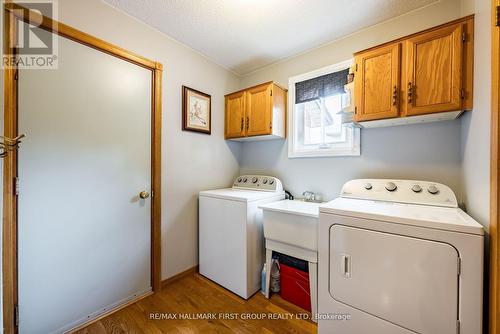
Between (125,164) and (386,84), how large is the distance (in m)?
→ 2.21

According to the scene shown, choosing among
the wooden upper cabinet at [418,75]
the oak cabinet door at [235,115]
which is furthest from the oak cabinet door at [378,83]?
the oak cabinet door at [235,115]

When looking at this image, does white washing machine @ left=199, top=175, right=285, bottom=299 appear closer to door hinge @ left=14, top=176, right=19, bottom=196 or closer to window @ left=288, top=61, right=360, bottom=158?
window @ left=288, top=61, right=360, bottom=158

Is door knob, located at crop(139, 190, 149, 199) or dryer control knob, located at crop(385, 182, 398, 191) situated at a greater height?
dryer control knob, located at crop(385, 182, 398, 191)

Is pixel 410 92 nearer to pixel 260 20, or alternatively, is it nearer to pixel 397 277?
pixel 397 277

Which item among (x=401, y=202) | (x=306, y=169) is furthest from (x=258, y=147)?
(x=401, y=202)

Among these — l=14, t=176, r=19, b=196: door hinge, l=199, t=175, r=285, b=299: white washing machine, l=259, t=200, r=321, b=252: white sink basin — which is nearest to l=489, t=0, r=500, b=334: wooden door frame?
l=259, t=200, r=321, b=252: white sink basin

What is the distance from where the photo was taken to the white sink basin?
148 cm

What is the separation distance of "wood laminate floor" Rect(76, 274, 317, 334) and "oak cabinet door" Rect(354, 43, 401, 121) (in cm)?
174

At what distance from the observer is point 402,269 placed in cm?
105

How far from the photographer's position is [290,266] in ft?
5.94

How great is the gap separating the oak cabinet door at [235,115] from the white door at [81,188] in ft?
3.18

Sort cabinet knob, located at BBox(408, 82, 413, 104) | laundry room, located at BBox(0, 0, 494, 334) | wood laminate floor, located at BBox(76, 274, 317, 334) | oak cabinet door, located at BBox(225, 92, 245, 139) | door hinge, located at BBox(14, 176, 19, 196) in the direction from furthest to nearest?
oak cabinet door, located at BBox(225, 92, 245, 139) < wood laminate floor, located at BBox(76, 274, 317, 334) < cabinet knob, located at BBox(408, 82, 413, 104) < door hinge, located at BBox(14, 176, 19, 196) < laundry room, located at BBox(0, 0, 494, 334)

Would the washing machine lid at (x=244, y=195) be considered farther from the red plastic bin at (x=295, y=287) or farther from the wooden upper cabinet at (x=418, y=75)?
the wooden upper cabinet at (x=418, y=75)

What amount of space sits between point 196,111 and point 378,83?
1756 mm
